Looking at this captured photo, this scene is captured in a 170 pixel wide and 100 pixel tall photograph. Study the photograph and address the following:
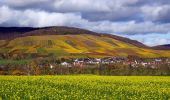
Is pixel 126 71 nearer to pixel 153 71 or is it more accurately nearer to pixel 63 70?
pixel 153 71

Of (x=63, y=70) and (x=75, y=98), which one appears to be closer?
(x=75, y=98)

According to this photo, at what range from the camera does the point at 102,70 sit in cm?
11994

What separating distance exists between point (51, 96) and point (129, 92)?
28.2ft

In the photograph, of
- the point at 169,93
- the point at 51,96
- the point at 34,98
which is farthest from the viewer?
the point at 169,93

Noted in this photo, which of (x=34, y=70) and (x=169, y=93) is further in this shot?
(x=34, y=70)

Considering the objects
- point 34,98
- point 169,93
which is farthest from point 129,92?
point 34,98

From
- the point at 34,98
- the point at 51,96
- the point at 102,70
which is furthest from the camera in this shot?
the point at 102,70

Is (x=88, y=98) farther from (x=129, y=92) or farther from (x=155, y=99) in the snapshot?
(x=129, y=92)

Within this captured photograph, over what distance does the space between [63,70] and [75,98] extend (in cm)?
9311

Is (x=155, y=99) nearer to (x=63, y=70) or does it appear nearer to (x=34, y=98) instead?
(x=34, y=98)

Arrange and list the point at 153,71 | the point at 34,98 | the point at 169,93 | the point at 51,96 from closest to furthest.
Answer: the point at 34,98 → the point at 51,96 → the point at 169,93 → the point at 153,71

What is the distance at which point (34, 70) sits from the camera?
122688 mm

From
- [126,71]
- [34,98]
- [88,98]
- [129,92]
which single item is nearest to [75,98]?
[88,98]

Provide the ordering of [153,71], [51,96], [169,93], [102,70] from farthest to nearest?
[102,70], [153,71], [169,93], [51,96]
